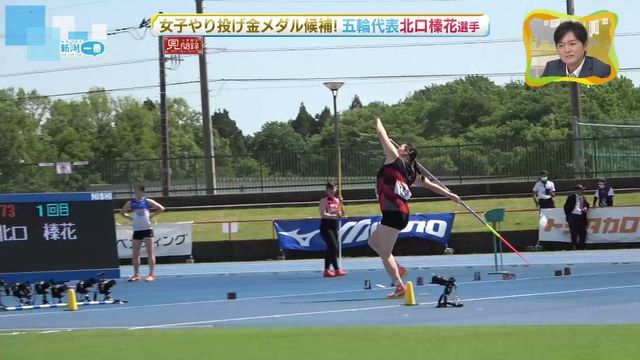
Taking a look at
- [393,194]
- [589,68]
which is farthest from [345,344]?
[589,68]

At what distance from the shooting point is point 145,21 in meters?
48.3

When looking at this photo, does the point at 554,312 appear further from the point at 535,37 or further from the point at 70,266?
the point at 535,37

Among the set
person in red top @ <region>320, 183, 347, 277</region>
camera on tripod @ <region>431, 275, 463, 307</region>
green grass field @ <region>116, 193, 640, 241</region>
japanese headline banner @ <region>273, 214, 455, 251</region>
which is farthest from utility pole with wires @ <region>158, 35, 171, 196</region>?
camera on tripod @ <region>431, 275, 463, 307</region>

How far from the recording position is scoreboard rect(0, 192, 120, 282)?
17438mm

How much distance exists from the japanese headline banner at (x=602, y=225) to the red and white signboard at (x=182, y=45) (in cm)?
2147

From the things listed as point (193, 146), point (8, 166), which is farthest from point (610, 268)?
point (193, 146)

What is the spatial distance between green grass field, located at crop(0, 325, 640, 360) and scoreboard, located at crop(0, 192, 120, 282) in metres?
6.41

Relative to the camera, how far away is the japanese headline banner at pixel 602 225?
93.6 ft

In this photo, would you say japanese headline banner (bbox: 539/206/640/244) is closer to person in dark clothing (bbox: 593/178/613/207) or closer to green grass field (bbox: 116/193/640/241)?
person in dark clothing (bbox: 593/178/613/207)

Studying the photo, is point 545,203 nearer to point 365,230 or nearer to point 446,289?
point 365,230

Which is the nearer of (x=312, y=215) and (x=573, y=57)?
(x=312, y=215)

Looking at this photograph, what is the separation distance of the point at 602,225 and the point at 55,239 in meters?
16.0

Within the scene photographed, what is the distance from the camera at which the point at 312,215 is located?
137 ft

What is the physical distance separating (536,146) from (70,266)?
30713 millimetres
